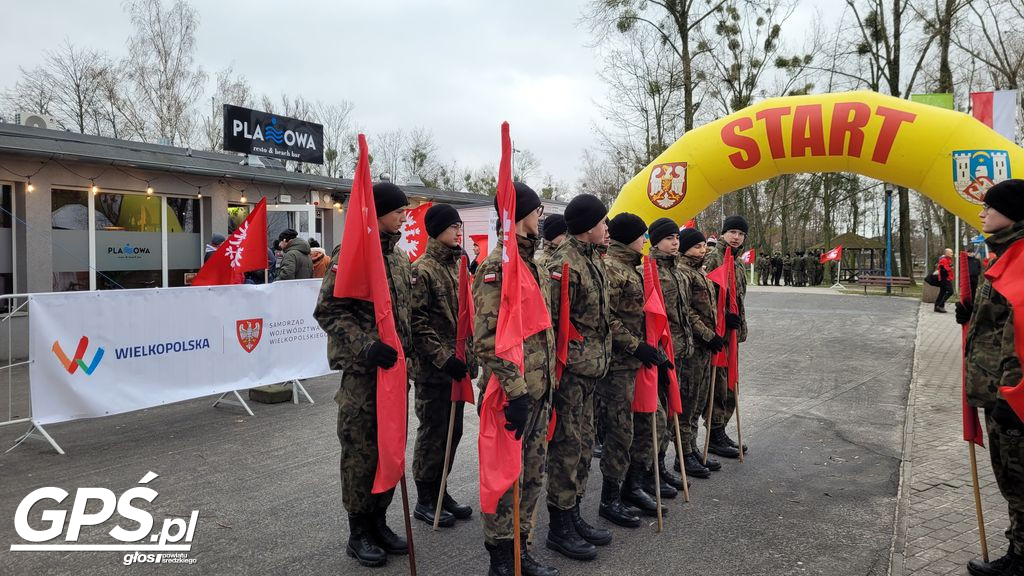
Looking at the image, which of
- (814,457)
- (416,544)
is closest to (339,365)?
(416,544)

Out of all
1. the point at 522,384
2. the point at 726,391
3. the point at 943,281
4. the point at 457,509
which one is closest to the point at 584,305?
the point at 522,384

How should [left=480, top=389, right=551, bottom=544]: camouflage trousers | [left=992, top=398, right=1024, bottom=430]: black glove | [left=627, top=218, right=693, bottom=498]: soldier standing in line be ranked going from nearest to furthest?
[left=992, top=398, right=1024, bottom=430]: black glove → [left=480, top=389, right=551, bottom=544]: camouflage trousers → [left=627, top=218, right=693, bottom=498]: soldier standing in line

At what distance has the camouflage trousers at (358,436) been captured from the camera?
377 cm

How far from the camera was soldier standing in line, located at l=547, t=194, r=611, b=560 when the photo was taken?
4.00 meters

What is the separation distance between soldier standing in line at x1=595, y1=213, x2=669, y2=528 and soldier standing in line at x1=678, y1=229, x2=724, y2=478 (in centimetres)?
106

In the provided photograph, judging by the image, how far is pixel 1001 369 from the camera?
3.66 metres

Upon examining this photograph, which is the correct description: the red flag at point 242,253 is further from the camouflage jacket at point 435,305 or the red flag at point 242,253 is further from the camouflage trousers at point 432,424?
the camouflage trousers at point 432,424

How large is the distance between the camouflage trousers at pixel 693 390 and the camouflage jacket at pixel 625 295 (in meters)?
1.29

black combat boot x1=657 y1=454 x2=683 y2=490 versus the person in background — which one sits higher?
the person in background

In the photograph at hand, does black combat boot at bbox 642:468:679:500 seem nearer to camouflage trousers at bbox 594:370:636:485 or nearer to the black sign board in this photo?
camouflage trousers at bbox 594:370:636:485

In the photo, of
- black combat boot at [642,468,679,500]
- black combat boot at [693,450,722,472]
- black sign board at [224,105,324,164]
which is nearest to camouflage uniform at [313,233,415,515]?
black combat boot at [642,468,679,500]

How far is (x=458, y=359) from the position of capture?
431cm

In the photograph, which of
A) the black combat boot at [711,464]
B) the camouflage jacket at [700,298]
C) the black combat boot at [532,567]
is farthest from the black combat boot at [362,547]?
the camouflage jacket at [700,298]

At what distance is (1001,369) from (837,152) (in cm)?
512
